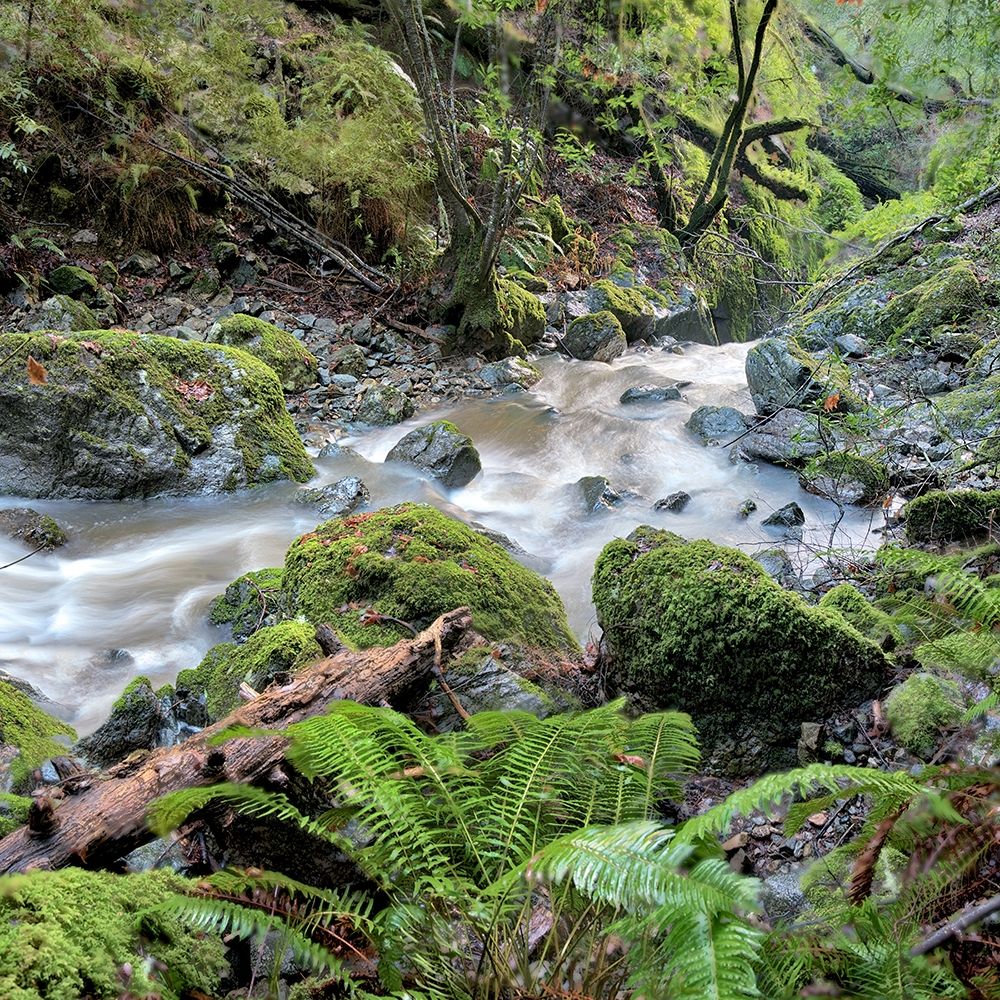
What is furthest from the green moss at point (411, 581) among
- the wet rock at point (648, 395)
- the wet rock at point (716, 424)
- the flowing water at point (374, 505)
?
the wet rock at point (648, 395)

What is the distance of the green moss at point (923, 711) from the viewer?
2.57 metres

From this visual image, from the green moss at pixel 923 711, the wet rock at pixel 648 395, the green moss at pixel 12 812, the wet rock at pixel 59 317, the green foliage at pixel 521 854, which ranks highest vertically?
the wet rock at pixel 59 317

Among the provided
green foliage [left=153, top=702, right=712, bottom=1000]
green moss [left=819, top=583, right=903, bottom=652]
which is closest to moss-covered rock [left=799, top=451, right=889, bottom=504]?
green moss [left=819, top=583, right=903, bottom=652]

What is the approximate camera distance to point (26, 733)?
3176mm

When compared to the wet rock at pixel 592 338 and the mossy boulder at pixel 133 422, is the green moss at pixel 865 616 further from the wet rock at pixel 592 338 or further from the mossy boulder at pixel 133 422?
the wet rock at pixel 592 338

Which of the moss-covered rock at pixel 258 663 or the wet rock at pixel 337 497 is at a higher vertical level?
the moss-covered rock at pixel 258 663

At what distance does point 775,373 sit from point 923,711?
6743 millimetres

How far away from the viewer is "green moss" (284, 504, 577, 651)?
3553 millimetres

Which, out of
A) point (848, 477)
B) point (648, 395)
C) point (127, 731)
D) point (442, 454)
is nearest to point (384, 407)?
point (442, 454)

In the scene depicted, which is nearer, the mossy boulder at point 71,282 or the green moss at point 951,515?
the green moss at point 951,515

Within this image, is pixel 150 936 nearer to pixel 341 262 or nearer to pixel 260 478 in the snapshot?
pixel 260 478

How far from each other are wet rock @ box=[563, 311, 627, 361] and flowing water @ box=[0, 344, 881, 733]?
5.32 ft

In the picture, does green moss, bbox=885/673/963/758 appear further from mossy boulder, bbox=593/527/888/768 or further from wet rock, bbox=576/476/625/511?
wet rock, bbox=576/476/625/511

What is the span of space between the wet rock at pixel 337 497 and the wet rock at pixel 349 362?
9.28 ft
